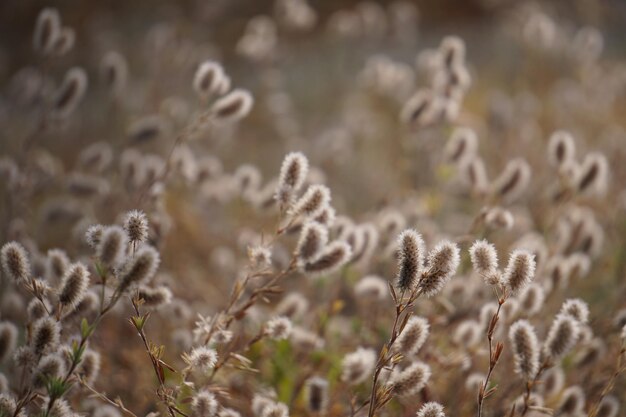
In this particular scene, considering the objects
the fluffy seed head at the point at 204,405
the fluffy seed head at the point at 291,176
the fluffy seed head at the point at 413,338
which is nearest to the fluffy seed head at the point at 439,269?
the fluffy seed head at the point at 413,338

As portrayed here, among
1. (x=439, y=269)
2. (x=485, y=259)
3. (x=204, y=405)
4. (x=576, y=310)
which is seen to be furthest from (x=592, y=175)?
(x=204, y=405)

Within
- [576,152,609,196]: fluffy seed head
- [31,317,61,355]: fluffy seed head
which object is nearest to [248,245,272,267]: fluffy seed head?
[31,317,61,355]: fluffy seed head

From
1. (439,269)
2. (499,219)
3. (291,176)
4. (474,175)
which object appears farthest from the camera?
(474,175)

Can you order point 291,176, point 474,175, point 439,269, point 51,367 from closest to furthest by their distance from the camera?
point 51,367 < point 439,269 < point 291,176 < point 474,175

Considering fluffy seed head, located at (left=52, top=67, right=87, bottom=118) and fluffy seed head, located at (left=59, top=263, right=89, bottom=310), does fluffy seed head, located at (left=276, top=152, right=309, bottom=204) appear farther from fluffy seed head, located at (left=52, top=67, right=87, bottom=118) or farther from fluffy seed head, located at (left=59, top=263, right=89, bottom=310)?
fluffy seed head, located at (left=52, top=67, right=87, bottom=118)

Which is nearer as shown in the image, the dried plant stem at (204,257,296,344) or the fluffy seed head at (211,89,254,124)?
the dried plant stem at (204,257,296,344)

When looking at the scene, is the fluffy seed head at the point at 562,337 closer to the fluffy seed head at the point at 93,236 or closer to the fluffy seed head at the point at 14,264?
the fluffy seed head at the point at 93,236

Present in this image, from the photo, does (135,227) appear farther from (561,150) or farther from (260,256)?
(561,150)
